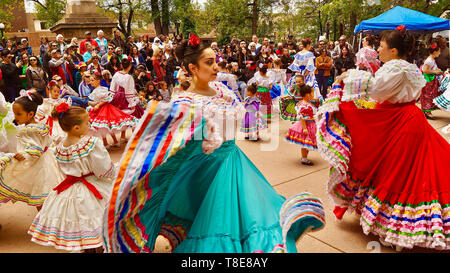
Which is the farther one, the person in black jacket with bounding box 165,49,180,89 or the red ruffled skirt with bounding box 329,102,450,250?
the person in black jacket with bounding box 165,49,180,89

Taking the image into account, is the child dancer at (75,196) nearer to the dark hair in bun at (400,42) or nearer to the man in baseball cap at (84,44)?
the dark hair in bun at (400,42)

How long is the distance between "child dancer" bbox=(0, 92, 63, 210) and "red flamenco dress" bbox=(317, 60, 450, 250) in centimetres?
294

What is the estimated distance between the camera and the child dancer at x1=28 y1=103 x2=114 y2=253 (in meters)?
3.06

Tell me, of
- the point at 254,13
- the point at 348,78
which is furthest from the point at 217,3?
the point at 348,78

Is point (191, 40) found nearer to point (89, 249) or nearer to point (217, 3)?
point (89, 249)

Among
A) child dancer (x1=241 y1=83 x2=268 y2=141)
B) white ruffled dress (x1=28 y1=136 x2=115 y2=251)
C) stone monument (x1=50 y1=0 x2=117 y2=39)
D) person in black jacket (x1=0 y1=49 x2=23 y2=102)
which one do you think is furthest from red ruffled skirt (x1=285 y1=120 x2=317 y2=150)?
stone monument (x1=50 y1=0 x2=117 y2=39)

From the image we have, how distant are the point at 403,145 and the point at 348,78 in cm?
78

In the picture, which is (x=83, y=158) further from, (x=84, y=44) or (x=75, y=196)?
(x=84, y=44)

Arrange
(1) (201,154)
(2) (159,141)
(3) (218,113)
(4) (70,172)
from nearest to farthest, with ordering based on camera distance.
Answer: (2) (159,141)
(1) (201,154)
(3) (218,113)
(4) (70,172)

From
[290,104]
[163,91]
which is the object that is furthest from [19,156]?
[163,91]

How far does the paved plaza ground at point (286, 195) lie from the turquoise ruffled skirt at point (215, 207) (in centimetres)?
112

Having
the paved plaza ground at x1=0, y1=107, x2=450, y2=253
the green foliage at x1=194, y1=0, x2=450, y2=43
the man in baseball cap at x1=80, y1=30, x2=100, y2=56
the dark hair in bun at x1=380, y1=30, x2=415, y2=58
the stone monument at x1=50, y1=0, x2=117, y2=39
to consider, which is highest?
the green foliage at x1=194, y1=0, x2=450, y2=43

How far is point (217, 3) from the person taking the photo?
27.7 m

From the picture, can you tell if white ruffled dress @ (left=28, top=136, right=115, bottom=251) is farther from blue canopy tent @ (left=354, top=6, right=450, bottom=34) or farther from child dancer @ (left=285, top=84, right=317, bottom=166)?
blue canopy tent @ (left=354, top=6, right=450, bottom=34)
